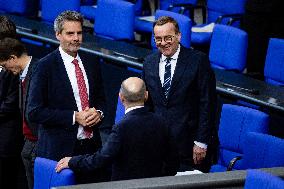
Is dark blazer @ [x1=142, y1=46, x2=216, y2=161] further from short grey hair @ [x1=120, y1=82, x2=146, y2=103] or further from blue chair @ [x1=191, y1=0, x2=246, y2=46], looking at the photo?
blue chair @ [x1=191, y1=0, x2=246, y2=46]

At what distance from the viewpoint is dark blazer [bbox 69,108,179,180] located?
15.4 ft

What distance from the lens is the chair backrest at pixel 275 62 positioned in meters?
7.41

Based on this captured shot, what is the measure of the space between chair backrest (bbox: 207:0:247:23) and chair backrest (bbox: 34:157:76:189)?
489 cm

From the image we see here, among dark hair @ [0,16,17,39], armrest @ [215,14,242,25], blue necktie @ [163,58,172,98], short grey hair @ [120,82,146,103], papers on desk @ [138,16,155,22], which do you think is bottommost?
papers on desk @ [138,16,155,22]

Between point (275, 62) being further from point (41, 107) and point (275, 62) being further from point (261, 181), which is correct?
point (261, 181)

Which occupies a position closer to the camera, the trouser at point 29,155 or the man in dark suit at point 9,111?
the trouser at point 29,155

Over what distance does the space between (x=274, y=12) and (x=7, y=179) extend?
12.7 feet

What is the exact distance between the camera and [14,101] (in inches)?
229

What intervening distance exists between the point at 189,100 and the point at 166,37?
0.43 metres

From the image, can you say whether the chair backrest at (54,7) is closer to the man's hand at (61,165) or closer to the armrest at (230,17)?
the armrest at (230,17)

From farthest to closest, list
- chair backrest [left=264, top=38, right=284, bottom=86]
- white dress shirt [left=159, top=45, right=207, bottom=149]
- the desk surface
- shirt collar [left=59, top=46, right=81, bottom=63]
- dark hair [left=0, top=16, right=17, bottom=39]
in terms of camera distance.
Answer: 1. chair backrest [left=264, top=38, right=284, bottom=86]
2. the desk surface
3. dark hair [left=0, top=16, right=17, bottom=39]
4. white dress shirt [left=159, top=45, right=207, bottom=149]
5. shirt collar [left=59, top=46, right=81, bottom=63]

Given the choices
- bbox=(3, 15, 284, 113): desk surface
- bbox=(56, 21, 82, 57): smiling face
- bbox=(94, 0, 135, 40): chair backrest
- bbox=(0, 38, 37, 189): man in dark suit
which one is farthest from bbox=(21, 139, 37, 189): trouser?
bbox=(94, 0, 135, 40): chair backrest

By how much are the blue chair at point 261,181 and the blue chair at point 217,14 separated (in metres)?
4.48

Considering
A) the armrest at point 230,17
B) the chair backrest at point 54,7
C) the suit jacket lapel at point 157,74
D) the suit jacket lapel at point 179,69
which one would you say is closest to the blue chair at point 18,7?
the chair backrest at point 54,7
